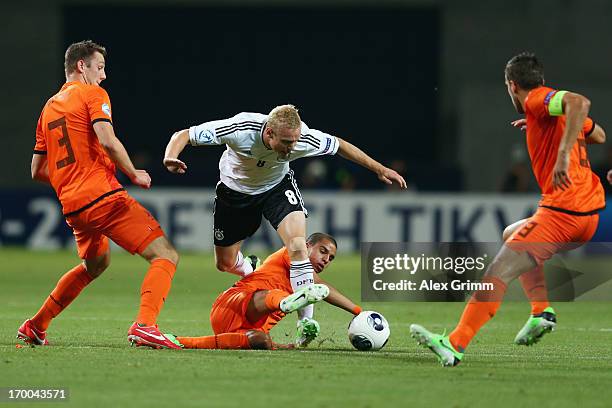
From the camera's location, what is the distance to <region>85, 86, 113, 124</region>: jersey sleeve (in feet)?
25.3

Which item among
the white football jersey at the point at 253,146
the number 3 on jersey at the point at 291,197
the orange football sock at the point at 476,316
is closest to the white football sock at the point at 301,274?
the number 3 on jersey at the point at 291,197

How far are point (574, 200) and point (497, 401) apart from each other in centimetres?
183

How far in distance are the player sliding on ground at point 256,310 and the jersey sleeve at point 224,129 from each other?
3.18 ft

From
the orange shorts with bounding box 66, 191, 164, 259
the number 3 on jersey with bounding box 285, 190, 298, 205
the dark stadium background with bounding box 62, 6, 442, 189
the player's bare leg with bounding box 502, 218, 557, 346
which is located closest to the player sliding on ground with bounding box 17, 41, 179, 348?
the orange shorts with bounding box 66, 191, 164, 259

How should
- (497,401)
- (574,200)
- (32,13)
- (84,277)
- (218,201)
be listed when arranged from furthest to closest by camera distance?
(32,13)
(218,201)
(84,277)
(574,200)
(497,401)

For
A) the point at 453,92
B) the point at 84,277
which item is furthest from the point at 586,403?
the point at 453,92

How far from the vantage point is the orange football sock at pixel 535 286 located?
767 cm

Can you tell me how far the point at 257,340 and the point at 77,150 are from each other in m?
1.83

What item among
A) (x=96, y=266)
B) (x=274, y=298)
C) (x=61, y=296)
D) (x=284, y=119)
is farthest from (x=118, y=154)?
(x=274, y=298)

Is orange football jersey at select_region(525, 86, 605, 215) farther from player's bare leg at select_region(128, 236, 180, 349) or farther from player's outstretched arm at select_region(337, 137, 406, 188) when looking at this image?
Answer: player's bare leg at select_region(128, 236, 180, 349)

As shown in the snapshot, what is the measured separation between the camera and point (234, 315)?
8.07 m

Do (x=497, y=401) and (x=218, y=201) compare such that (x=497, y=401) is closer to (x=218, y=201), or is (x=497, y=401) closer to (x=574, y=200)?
(x=574, y=200)

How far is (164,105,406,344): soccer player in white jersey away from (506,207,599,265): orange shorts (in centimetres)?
126

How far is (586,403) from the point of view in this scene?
580cm
